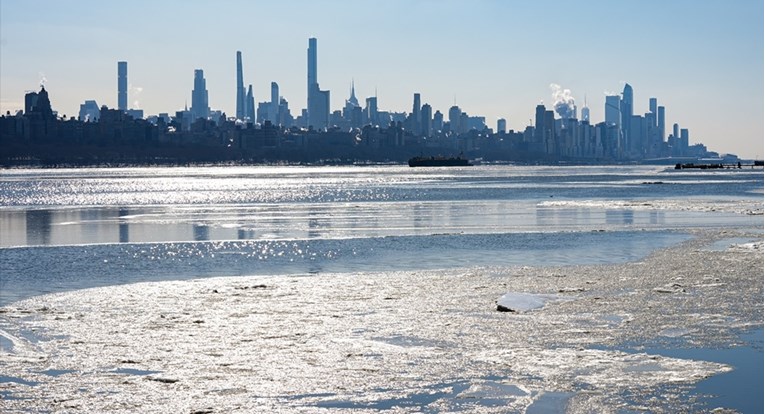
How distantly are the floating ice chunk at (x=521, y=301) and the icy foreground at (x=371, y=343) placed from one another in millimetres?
220

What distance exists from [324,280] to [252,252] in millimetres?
8334

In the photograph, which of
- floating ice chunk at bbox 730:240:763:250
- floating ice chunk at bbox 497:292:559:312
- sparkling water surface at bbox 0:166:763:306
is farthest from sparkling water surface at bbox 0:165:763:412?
floating ice chunk at bbox 497:292:559:312

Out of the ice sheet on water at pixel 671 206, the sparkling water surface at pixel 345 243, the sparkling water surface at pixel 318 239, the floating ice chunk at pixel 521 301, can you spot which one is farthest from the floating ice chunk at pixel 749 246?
the ice sheet on water at pixel 671 206

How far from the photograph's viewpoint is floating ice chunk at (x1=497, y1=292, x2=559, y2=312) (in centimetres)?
1812

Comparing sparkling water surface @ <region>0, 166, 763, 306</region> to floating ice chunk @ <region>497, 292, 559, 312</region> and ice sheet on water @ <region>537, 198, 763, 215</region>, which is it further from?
floating ice chunk @ <region>497, 292, 559, 312</region>

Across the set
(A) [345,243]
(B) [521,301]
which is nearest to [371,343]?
(B) [521,301]

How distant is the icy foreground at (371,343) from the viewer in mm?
11695

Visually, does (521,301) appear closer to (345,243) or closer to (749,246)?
(749,246)

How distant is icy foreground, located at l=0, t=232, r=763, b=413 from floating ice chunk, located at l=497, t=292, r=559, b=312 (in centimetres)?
22

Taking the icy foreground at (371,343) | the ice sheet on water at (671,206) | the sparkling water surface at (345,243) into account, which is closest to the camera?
the icy foreground at (371,343)

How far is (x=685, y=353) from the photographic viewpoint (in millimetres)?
14070

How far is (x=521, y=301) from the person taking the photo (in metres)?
18.7

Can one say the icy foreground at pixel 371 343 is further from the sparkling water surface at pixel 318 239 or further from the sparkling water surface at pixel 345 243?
the sparkling water surface at pixel 318 239

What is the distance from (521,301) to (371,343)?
15.4 ft
